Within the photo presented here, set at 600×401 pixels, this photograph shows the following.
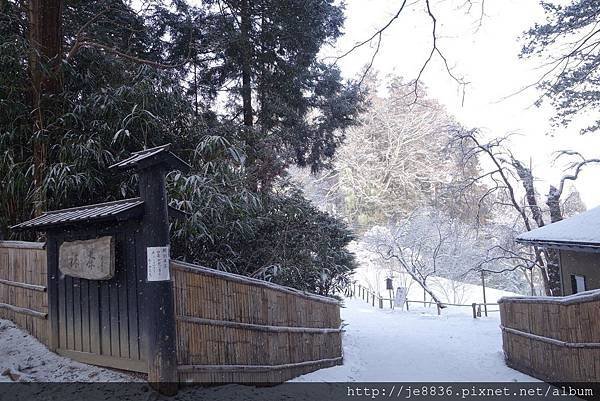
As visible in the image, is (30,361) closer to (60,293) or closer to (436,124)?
(60,293)

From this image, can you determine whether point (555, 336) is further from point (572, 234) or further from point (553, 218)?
point (553, 218)

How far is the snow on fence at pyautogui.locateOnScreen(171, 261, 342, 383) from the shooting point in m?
4.11

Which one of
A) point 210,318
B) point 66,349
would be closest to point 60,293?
point 66,349

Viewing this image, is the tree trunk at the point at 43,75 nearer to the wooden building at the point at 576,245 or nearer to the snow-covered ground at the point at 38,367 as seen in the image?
the snow-covered ground at the point at 38,367

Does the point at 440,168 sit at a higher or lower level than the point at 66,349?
higher

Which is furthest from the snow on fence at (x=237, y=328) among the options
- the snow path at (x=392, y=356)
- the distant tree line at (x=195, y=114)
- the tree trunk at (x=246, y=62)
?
the tree trunk at (x=246, y=62)

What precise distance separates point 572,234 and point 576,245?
0.57 m

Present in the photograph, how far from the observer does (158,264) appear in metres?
3.82

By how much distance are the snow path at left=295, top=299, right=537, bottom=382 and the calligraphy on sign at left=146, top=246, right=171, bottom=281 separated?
2924 mm

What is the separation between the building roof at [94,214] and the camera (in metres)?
3.84

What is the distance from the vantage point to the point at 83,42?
252 inches

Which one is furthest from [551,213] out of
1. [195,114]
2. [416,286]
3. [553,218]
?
[416,286]

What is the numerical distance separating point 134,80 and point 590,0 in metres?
8.34

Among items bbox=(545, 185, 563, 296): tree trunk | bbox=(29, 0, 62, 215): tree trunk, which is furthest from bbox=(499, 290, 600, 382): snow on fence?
bbox=(545, 185, 563, 296): tree trunk
